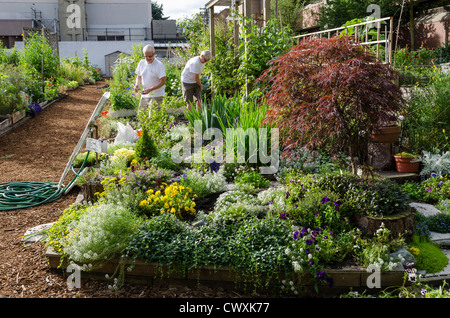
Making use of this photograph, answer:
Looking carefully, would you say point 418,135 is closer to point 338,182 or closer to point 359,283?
point 338,182

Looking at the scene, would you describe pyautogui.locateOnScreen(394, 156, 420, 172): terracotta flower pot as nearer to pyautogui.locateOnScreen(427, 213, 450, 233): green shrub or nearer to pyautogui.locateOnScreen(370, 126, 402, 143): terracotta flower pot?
pyautogui.locateOnScreen(370, 126, 402, 143): terracotta flower pot

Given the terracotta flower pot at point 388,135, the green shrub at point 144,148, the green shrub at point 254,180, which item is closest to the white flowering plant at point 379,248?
the green shrub at point 254,180

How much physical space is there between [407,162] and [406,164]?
0.03 meters

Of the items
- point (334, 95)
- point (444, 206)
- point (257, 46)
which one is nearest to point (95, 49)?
point (257, 46)

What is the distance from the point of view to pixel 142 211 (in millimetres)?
3881

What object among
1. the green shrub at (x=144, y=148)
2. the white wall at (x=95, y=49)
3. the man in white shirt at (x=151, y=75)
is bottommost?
the green shrub at (x=144, y=148)

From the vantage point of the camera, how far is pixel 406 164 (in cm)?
512

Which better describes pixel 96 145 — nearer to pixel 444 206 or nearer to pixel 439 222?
pixel 439 222

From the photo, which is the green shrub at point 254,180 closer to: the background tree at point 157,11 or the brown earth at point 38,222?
the brown earth at point 38,222

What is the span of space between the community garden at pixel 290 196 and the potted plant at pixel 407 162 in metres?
0.10

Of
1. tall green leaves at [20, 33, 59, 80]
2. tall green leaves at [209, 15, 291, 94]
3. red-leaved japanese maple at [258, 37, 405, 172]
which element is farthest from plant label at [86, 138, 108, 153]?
tall green leaves at [20, 33, 59, 80]

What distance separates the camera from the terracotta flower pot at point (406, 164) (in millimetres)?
→ 5090

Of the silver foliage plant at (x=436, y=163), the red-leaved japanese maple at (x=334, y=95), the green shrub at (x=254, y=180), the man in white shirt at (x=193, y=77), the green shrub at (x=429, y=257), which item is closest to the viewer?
the green shrub at (x=429, y=257)

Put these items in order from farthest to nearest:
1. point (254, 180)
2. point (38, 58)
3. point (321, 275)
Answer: point (38, 58) < point (254, 180) < point (321, 275)
